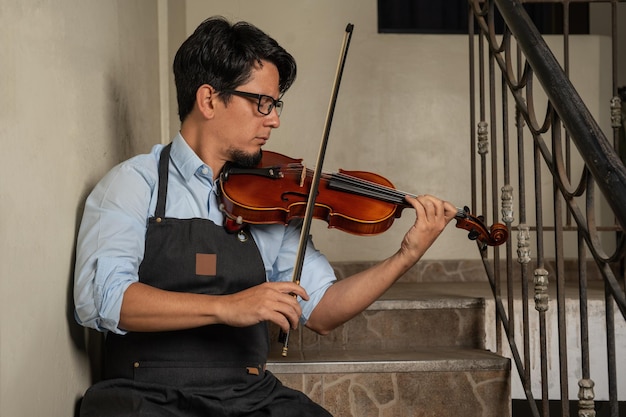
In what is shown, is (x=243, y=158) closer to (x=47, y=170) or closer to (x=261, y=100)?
(x=261, y=100)

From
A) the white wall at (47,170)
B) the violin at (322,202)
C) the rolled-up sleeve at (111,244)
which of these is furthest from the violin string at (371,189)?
the white wall at (47,170)

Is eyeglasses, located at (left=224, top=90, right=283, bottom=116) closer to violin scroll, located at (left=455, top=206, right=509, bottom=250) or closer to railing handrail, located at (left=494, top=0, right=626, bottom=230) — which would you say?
violin scroll, located at (left=455, top=206, right=509, bottom=250)

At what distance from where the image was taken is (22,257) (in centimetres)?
165

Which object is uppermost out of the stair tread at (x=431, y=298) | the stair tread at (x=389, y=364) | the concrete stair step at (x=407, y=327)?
the stair tread at (x=431, y=298)

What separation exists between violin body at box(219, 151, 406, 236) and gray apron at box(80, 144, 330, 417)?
9cm

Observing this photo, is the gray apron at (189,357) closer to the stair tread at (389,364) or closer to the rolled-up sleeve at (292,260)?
the rolled-up sleeve at (292,260)

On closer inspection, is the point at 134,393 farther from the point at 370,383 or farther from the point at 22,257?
the point at 370,383

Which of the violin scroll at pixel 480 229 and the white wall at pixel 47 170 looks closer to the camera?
the white wall at pixel 47 170

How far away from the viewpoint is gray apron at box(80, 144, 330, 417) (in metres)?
1.90

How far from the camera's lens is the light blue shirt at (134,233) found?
1.82m

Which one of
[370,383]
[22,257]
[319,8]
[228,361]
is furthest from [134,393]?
[319,8]

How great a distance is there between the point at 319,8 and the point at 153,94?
1.44 m

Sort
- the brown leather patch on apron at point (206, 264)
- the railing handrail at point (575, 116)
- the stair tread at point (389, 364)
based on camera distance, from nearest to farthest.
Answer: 1. the railing handrail at point (575, 116)
2. the brown leather patch on apron at point (206, 264)
3. the stair tread at point (389, 364)

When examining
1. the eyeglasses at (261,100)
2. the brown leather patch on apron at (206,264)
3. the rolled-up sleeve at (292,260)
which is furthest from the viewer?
the rolled-up sleeve at (292,260)
